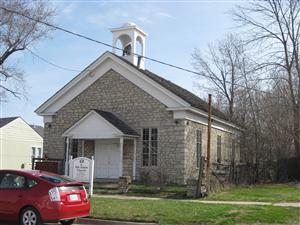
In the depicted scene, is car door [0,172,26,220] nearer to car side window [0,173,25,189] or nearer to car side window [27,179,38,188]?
car side window [0,173,25,189]

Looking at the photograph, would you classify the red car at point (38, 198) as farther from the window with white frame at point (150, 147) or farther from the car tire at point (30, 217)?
the window with white frame at point (150, 147)

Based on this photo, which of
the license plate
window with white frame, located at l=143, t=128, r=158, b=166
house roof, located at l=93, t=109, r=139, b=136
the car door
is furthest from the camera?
window with white frame, located at l=143, t=128, r=158, b=166

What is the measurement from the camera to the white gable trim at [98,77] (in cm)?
2545

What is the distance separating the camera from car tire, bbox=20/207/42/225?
11.4m

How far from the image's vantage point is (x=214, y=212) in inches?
549

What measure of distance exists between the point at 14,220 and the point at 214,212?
5885 millimetres

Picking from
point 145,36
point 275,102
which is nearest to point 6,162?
point 145,36

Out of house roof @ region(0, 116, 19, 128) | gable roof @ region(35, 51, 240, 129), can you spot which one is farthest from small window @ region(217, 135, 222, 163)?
house roof @ region(0, 116, 19, 128)

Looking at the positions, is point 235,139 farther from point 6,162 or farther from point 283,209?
point 6,162

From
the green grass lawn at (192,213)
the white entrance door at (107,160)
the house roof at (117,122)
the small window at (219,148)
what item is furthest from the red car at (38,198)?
the small window at (219,148)

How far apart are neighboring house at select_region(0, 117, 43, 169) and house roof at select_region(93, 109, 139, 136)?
26264 mm

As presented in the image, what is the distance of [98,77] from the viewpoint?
28219mm

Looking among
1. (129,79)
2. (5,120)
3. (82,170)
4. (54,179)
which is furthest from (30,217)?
(5,120)

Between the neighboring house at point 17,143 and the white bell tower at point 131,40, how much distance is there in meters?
24.7
